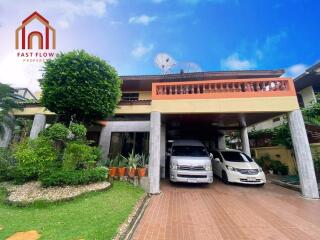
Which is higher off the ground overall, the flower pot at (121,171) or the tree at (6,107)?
the tree at (6,107)

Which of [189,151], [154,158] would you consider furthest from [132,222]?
[189,151]

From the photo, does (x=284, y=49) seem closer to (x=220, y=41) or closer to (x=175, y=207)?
(x=220, y=41)

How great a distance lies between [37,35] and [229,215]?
13.8m

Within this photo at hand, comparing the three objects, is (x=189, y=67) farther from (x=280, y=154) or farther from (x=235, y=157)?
(x=280, y=154)

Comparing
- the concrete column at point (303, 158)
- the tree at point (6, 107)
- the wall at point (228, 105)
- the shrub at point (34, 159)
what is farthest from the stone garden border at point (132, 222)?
the tree at point (6, 107)

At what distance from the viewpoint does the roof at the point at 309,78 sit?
35.1 feet

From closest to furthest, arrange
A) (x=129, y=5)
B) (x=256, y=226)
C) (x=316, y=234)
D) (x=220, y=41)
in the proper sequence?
1. (x=316, y=234)
2. (x=256, y=226)
3. (x=129, y=5)
4. (x=220, y=41)

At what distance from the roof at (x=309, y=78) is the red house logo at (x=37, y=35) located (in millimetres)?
15805

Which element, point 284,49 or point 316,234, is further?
point 284,49

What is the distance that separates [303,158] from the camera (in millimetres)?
7316

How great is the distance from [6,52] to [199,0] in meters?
12.4

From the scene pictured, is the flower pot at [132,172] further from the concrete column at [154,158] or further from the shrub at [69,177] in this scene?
the shrub at [69,177]

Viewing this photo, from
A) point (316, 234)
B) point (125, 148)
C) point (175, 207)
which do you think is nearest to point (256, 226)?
point (316, 234)

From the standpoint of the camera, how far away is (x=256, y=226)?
4.55 m
